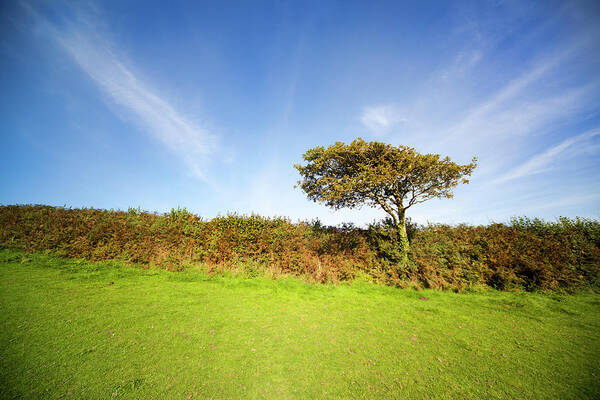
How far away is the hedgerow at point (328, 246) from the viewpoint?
8.17m

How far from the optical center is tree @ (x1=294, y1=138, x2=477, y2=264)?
388 inches

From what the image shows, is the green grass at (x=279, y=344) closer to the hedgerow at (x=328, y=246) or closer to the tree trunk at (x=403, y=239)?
the hedgerow at (x=328, y=246)

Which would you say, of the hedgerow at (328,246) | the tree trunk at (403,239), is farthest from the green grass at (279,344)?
the tree trunk at (403,239)

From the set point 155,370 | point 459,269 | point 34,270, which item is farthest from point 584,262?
point 34,270

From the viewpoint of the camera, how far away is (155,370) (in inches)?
121

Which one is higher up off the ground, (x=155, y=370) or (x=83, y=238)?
(x=83, y=238)

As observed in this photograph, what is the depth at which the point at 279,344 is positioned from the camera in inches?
159

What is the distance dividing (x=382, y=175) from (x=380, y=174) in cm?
28

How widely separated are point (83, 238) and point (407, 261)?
48.3ft

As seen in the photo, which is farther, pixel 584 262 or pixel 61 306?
pixel 584 262

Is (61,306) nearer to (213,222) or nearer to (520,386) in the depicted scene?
(213,222)

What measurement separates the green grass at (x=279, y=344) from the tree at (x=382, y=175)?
14.6ft

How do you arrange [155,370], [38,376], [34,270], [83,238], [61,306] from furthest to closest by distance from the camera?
[83,238]
[34,270]
[61,306]
[155,370]
[38,376]

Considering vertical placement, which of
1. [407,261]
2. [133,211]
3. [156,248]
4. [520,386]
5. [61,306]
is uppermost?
[133,211]
